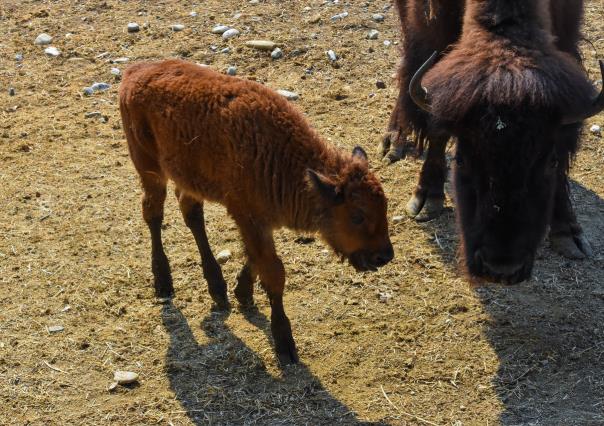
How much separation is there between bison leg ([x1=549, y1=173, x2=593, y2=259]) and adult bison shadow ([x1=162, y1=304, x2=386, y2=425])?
7.80 ft

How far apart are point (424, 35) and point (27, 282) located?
11.6 feet

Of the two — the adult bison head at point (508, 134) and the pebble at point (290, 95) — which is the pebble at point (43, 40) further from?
the adult bison head at point (508, 134)

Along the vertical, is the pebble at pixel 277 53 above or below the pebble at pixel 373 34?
below

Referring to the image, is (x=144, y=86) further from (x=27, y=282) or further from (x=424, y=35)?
(x=424, y=35)

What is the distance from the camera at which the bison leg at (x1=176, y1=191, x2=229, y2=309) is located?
18.5ft

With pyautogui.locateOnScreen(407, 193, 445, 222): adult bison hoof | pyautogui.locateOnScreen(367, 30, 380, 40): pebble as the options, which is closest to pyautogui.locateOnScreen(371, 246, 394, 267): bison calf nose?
pyautogui.locateOnScreen(407, 193, 445, 222): adult bison hoof

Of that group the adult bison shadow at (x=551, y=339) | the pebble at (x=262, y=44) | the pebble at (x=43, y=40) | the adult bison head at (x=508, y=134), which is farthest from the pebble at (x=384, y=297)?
the pebble at (x=43, y=40)

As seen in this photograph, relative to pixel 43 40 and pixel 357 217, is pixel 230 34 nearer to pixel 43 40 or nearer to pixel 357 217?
pixel 43 40

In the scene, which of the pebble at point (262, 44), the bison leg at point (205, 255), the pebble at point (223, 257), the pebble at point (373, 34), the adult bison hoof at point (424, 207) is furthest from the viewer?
the pebble at point (373, 34)

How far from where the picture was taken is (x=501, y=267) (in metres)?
4.52

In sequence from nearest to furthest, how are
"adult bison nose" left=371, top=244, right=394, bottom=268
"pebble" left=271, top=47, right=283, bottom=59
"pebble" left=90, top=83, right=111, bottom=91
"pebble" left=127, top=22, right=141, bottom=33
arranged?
"adult bison nose" left=371, top=244, right=394, bottom=268 → "pebble" left=90, top=83, right=111, bottom=91 → "pebble" left=271, top=47, right=283, bottom=59 → "pebble" left=127, top=22, right=141, bottom=33

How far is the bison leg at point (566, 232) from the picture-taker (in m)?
6.23

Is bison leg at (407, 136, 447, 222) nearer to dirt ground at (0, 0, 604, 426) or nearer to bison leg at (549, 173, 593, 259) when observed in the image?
dirt ground at (0, 0, 604, 426)

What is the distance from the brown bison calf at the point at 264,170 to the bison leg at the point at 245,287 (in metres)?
0.22
